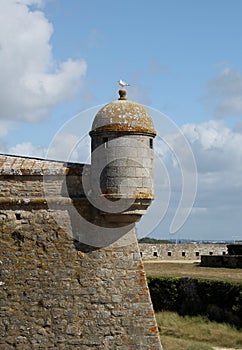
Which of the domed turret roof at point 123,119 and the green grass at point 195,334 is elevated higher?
the domed turret roof at point 123,119

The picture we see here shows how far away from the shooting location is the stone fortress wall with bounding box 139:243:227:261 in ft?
112

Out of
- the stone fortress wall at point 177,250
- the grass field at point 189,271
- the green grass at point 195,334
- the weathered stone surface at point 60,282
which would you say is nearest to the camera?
the weathered stone surface at point 60,282

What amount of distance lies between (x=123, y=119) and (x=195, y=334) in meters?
9.87

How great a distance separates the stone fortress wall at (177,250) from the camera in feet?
112

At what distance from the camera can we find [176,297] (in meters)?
19.9

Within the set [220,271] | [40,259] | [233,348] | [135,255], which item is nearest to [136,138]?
[135,255]

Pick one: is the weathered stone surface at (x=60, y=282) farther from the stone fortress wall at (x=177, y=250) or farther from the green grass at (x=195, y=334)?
the stone fortress wall at (x=177, y=250)

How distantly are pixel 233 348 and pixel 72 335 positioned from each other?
753 cm

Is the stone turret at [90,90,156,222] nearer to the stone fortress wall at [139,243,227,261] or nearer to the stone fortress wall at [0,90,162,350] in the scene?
the stone fortress wall at [0,90,162,350]

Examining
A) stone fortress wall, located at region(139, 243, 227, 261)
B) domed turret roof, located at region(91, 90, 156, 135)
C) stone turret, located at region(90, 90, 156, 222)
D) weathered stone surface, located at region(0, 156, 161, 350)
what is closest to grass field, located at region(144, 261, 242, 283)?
stone fortress wall, located at region(139, 243, 227, 261)

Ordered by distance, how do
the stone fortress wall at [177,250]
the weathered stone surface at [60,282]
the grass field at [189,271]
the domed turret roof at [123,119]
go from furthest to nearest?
the stone fortress wall at [177,250], the grass field at [189,271], the domed turret roof at [123,119], the weathered stone surface at [60,282]

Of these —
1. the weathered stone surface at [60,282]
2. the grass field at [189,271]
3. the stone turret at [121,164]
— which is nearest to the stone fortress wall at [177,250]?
the grass field at [189,271]

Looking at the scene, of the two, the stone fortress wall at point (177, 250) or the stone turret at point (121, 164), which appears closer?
the stone turret at point (121, 164)

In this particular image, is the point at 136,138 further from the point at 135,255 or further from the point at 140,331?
the point at 140,331
